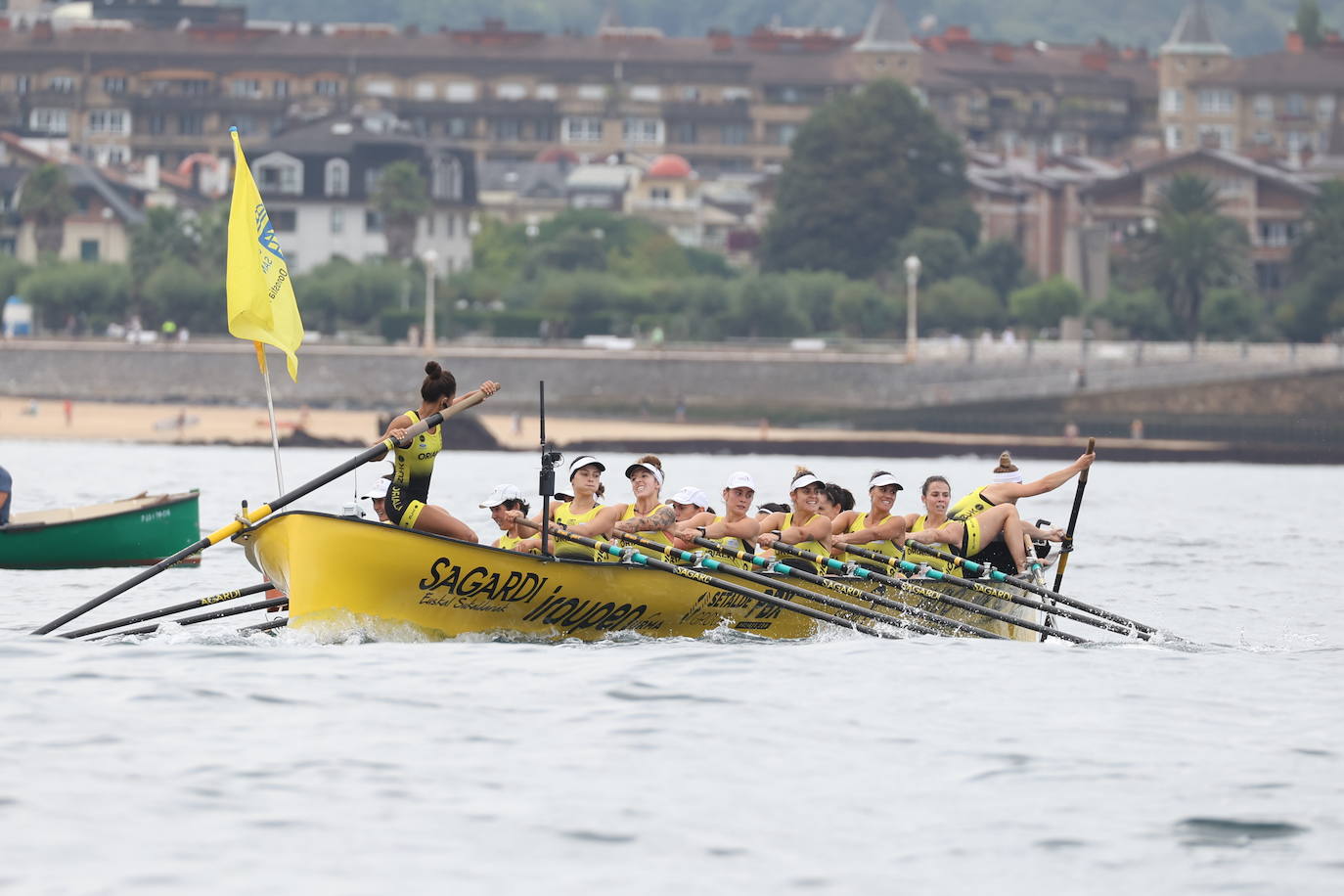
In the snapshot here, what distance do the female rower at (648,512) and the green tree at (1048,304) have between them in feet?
278

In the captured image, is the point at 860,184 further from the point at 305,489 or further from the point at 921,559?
the point at 305,489

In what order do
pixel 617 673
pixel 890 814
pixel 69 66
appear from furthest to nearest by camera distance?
pixel 69 66
pixel 617 673
pixel 890 814

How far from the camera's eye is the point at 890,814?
1472 centimetres

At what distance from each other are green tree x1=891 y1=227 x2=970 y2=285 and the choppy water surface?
3599 inches

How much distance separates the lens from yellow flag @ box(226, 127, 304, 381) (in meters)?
19.8

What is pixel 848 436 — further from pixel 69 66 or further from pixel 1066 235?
pixel 69 66

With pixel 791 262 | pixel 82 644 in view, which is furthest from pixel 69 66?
pixel 82 644

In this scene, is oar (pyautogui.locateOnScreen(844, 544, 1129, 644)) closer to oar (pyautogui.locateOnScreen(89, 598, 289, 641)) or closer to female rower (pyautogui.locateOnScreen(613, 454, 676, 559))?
female rower (pyautogui.locateOnScreen(613, 454, 676, 559))

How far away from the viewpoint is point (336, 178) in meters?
126

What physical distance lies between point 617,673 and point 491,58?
16208cm

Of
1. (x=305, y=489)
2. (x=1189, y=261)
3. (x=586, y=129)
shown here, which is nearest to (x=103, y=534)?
(x=305, y=489)

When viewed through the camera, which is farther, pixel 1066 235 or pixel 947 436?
pixel 1066 235

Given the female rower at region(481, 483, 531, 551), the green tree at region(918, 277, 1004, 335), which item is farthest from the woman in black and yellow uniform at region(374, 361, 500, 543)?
the green tree at region(918, 277, 1004, 335)

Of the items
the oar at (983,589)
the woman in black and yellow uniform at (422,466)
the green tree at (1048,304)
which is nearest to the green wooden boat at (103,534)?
the woman in black and yellow uniform at (422,466)
